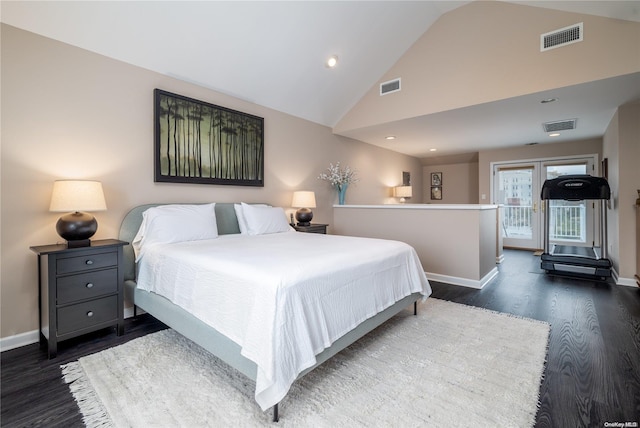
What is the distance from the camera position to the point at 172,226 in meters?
2.91

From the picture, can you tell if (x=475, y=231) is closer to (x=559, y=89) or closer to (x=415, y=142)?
(x=559, y=89)

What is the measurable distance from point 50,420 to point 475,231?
4.33 metres

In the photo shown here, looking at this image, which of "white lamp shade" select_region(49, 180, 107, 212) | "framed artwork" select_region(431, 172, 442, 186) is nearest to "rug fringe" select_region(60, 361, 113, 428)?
"white lamp shade" select_region(49, 180, 107, 212)

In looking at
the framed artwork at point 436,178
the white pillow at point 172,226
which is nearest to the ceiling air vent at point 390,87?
the white pillow at point 172,226

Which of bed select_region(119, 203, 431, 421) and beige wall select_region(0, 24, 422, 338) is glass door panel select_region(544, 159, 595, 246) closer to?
bed select_region(119, 203, 431, 421)

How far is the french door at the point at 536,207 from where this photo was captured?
608 centimetres

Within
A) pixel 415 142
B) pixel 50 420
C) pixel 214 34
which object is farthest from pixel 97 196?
pixel 415 142

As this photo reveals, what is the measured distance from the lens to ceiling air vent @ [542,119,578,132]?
188 inches

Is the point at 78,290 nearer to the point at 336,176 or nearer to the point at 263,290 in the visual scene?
the point at 263,290

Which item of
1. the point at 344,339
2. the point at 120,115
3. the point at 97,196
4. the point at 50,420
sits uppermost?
the point at 120,115

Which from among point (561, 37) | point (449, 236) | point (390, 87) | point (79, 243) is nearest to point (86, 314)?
point (79, 243)

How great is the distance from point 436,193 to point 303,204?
5725 millimetres

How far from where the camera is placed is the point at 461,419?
155cm

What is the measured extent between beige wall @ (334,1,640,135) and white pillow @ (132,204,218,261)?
3.38 m
